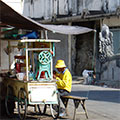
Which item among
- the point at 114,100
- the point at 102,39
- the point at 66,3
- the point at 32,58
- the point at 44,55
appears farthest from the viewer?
the point at 66,3

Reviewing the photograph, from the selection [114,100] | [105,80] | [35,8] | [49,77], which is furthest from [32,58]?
[35,8]

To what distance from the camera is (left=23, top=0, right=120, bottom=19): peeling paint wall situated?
58.1 feet

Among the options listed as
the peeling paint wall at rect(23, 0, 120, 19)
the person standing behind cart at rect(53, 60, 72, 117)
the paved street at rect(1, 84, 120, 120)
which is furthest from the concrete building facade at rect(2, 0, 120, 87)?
the person standing behind cart at rect(53, 60, 72, 117)

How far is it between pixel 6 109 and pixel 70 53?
11848 millimetres

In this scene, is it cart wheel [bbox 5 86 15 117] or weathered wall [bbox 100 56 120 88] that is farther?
weathered wall [bbox 100 56 120 88]

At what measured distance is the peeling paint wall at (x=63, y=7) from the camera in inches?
698

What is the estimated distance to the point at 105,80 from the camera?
18.0 meters

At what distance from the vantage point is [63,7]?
65.1ft

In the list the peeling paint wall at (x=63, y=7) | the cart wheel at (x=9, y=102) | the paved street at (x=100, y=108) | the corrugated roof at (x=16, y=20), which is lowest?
the paved street at (x=100, y=108)

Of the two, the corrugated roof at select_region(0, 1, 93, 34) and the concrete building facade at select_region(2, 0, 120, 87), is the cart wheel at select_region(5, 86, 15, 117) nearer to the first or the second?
the corrugated roof at select_region(0, 1, 93, 34)

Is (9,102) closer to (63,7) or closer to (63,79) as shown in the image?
(63,79)

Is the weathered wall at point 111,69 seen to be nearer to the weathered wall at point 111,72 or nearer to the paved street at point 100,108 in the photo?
the weathered wall at point 111,72

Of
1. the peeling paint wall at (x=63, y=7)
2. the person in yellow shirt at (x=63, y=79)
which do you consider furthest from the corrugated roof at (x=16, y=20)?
the peeling paint wall at (x=63, y=7)

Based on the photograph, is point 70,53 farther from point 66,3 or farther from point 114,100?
point 114,100
